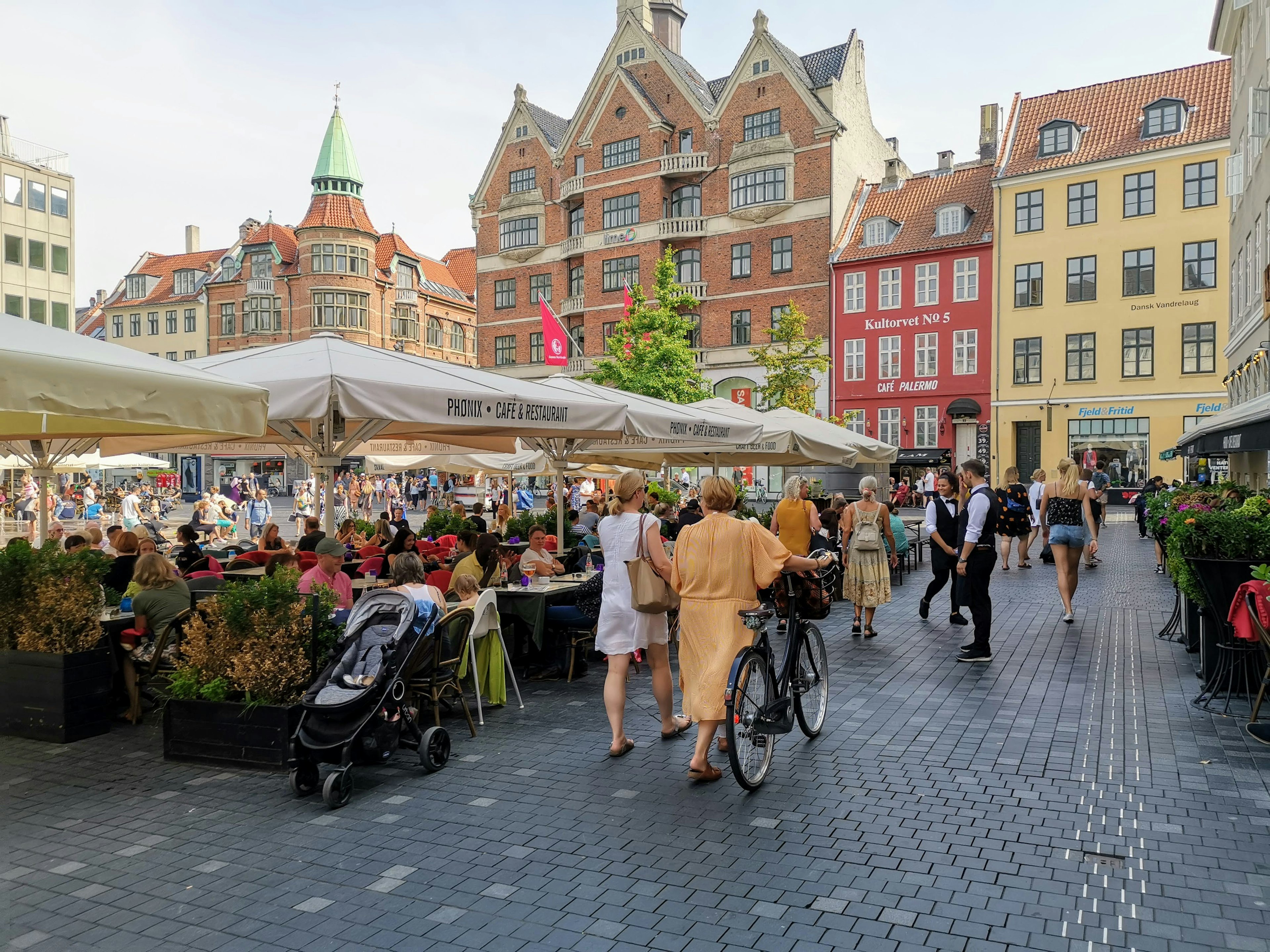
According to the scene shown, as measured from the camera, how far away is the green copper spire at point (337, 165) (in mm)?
66062

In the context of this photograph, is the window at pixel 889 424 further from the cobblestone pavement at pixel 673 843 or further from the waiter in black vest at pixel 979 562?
the cobblestone pavement at pixel 673 843

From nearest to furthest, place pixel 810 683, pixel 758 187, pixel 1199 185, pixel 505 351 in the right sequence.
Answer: pixel 810 683 → pixel 1199 185 → pixel 758 187 → pixel 505 351

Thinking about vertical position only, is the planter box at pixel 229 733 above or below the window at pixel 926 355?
below

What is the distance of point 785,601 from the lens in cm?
647

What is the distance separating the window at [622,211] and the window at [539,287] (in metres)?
4.81

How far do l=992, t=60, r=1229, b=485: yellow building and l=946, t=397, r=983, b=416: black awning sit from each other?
834 millimetres

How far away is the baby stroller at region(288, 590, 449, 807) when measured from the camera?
5.80 metres

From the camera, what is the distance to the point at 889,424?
147 feet

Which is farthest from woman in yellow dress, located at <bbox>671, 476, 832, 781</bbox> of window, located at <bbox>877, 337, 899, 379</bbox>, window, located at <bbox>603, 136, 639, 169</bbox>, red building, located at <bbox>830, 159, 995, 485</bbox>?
window, located at <bbox>603, 136, 639, 169</bbox>

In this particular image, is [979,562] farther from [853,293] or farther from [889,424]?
[853,293]

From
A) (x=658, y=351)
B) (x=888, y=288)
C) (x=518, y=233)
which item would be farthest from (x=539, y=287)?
(x=888, y=288)

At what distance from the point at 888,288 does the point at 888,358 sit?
3169mm

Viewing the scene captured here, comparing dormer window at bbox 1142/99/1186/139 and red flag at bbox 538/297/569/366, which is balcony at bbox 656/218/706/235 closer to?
red flag at bbox 538/297/569/366

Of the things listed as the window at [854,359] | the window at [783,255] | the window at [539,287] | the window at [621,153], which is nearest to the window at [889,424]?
the window at [854,359]
